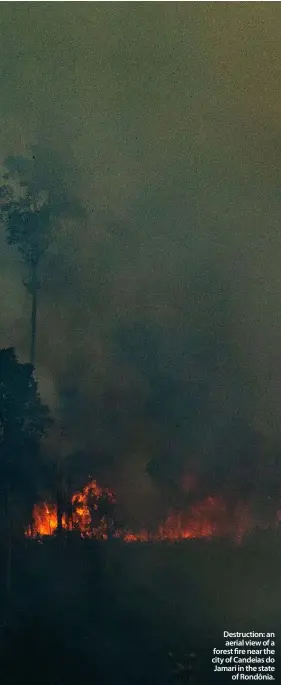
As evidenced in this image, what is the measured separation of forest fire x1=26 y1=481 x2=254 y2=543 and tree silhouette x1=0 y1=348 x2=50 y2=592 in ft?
2.86

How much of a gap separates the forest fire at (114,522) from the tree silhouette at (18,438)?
A: 0.87 m

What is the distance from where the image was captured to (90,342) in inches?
1289

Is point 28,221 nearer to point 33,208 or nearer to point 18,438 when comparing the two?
point 33,208

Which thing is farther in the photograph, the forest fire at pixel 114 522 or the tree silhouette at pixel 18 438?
the forest fire at pixel 114 522

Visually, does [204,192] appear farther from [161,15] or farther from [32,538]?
[32,538]

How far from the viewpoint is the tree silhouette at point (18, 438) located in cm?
2791

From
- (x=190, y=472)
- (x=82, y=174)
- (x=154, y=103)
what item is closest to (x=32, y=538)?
(x=190, y=472)

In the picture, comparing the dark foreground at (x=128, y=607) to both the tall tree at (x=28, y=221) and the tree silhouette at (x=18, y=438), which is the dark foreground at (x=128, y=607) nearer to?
the tree silhouette at (x=18, y=438)

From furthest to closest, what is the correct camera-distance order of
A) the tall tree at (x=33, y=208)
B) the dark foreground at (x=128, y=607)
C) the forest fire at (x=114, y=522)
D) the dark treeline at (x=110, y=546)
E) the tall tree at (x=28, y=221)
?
the tall tree at (x=28, y=221), the tall tree at (x=33, y=208), the forest fire at (x=114, y=522), the dark treeline at (x=110, y=546), the dark foreground at (x=128, y=607)

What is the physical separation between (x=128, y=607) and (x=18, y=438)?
7.83 m

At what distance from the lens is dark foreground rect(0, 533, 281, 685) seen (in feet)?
80.9

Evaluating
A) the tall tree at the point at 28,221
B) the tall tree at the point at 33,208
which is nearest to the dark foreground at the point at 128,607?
the tall tree at the point at 33,208

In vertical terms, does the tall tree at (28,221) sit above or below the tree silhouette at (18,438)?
above

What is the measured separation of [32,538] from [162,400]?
823 centimetres
